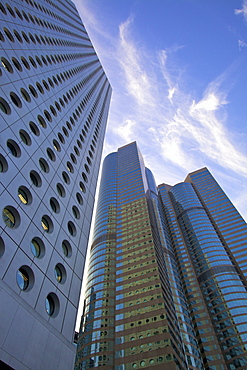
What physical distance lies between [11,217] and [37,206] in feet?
9.39

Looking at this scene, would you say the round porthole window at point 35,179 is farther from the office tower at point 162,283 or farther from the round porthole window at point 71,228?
the office tower at point 162,283

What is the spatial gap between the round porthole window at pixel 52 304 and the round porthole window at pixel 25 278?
2271 mm

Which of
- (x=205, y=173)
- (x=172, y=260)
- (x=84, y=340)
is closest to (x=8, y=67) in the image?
(x=84, y=340)

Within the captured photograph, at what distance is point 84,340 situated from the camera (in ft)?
236

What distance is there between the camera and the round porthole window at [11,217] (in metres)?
16.2

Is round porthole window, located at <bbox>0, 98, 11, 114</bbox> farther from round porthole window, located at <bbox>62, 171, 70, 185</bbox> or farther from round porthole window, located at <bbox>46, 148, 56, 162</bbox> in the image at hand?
round porthole window, located at <bbox>62, 171, 70, 185</bbox>

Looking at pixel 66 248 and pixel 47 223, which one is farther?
pixel 66 248

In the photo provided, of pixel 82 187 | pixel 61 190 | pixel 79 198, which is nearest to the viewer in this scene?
pixel 61 190

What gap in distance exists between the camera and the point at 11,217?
16812mm

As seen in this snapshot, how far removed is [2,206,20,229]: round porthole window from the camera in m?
16.2

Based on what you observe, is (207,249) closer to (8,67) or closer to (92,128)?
(92,128)

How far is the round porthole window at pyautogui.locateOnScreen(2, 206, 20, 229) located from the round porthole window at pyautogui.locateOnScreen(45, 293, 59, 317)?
219 inches

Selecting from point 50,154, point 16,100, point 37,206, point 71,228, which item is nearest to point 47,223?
point 37,206

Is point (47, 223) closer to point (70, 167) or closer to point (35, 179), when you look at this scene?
point (35, 179)
